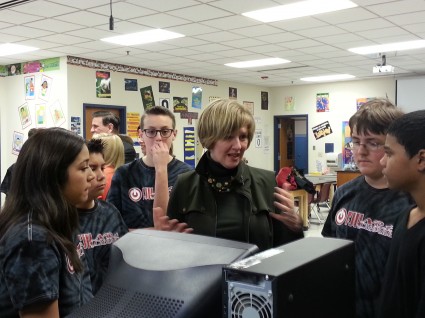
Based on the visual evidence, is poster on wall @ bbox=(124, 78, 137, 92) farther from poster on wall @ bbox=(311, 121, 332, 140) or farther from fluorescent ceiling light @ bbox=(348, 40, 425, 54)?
poster on wall @ bbox=(311, 121, 332, 140)

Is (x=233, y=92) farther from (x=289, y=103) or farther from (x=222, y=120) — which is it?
(x=222, y=120)

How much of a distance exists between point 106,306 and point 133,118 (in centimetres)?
777

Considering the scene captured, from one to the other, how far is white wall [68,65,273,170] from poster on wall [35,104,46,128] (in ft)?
1.98

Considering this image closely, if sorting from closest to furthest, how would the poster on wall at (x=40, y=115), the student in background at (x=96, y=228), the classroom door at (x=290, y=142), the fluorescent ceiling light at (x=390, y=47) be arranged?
the student in background at (x=96, y=228)
the fluorescent ceiling light at (x=390, y=47)
the poster on wall at (x=40, y=115)
the classroom door at (x=290, y=142)

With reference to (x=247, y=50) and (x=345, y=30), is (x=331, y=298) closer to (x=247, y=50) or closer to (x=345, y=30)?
(x=345, y=30)

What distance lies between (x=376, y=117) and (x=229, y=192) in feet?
1.73

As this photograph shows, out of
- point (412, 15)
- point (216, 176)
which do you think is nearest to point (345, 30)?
point (412, 15)

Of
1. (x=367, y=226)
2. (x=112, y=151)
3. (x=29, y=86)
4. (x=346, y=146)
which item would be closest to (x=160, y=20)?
(x=112, y=151)

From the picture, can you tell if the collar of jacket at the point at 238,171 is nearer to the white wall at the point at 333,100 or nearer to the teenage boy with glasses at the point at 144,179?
the teenage boy with glasses at the point at 144,179

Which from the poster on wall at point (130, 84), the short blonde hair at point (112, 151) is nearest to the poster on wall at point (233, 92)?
the poster on wall at point (130, 84)

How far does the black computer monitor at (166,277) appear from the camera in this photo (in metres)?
0.63

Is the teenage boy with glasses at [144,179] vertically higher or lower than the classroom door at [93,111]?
lower

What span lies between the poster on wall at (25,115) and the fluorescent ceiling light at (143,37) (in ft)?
8.20

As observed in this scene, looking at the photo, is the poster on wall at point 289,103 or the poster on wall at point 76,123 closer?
the poster on wall at point 76,123
